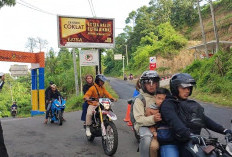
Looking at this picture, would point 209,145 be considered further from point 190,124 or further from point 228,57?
point 228,57

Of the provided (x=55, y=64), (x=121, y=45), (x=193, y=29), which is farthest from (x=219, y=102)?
(x=121, y=45)

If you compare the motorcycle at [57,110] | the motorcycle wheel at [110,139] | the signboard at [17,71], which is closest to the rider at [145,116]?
the motorcycle wheel at [110,139]

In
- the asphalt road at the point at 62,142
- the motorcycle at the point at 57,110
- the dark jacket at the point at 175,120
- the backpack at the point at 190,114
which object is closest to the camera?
the dark jacket at the point at 175,120

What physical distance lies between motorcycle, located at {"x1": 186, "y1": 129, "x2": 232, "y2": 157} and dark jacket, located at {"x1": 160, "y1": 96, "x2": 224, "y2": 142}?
0.14 m

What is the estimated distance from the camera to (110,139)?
578cm

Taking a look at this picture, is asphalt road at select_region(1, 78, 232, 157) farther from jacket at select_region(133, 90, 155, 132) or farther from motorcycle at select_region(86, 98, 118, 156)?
jacket at select_region(133, 90, 155, 132)

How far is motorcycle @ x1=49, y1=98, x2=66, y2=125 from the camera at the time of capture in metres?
9.99

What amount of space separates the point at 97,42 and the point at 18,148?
14.0 m

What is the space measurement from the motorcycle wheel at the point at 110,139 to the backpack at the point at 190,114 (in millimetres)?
2731

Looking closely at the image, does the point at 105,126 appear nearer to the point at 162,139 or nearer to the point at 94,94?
the point at 94,94

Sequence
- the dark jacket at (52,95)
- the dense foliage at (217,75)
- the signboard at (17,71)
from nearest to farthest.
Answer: the dark jacket at (52,95), the dense foliage at (217,75), the signboard at (17,71)

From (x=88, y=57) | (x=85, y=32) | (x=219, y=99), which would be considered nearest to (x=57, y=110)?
(x=88, y=57)

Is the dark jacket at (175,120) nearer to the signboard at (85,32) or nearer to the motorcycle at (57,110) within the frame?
the motorcycle at (57,110)

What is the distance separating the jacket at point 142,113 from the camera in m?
3.30
